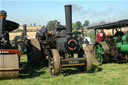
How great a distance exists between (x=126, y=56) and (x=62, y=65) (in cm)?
429

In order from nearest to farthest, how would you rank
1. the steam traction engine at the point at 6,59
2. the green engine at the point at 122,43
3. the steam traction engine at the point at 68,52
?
1. the steam traction engine at the point at 6,59
2. the steam traction engine at the point at 68,52
3. the green engine at the point at 122,43

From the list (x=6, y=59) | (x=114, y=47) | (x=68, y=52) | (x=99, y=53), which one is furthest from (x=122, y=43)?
(x=6, y=59)

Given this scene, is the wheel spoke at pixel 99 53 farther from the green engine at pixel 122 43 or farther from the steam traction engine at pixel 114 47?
the green engine at pixel 122 43

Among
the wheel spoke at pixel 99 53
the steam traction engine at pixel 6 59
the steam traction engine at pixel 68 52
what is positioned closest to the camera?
the steam traction engine at pixel 6 59

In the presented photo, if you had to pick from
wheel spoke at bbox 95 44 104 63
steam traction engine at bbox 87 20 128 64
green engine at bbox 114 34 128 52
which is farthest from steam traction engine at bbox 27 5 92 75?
green engine at bbox 114 34 128 52

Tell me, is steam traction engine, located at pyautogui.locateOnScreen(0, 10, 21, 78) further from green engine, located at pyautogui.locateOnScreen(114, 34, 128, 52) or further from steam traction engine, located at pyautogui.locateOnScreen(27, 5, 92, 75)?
green engine, located at pyautogui.locateOnScreen(114, 34, 128, 52)

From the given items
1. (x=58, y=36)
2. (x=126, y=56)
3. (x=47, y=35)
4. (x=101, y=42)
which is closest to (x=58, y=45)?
(x=58, y=36)

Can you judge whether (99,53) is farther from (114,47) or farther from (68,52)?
(68,52)

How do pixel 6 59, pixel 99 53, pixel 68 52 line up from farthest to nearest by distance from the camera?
1. pixel 99 53
2. pixel 68 52
3. pixel 6 59

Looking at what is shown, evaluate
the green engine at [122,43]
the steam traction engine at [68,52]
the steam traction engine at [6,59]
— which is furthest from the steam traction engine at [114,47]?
the steam traction engine at [6,59]

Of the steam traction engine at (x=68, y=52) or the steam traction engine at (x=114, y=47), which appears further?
the steam traction engine at (x=114, y=47)

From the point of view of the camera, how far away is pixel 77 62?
5.91 metres

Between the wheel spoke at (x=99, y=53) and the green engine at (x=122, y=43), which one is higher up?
the green engine at (x=122, y=43)

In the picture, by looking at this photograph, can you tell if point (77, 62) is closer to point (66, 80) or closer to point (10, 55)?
point (66, 80)
